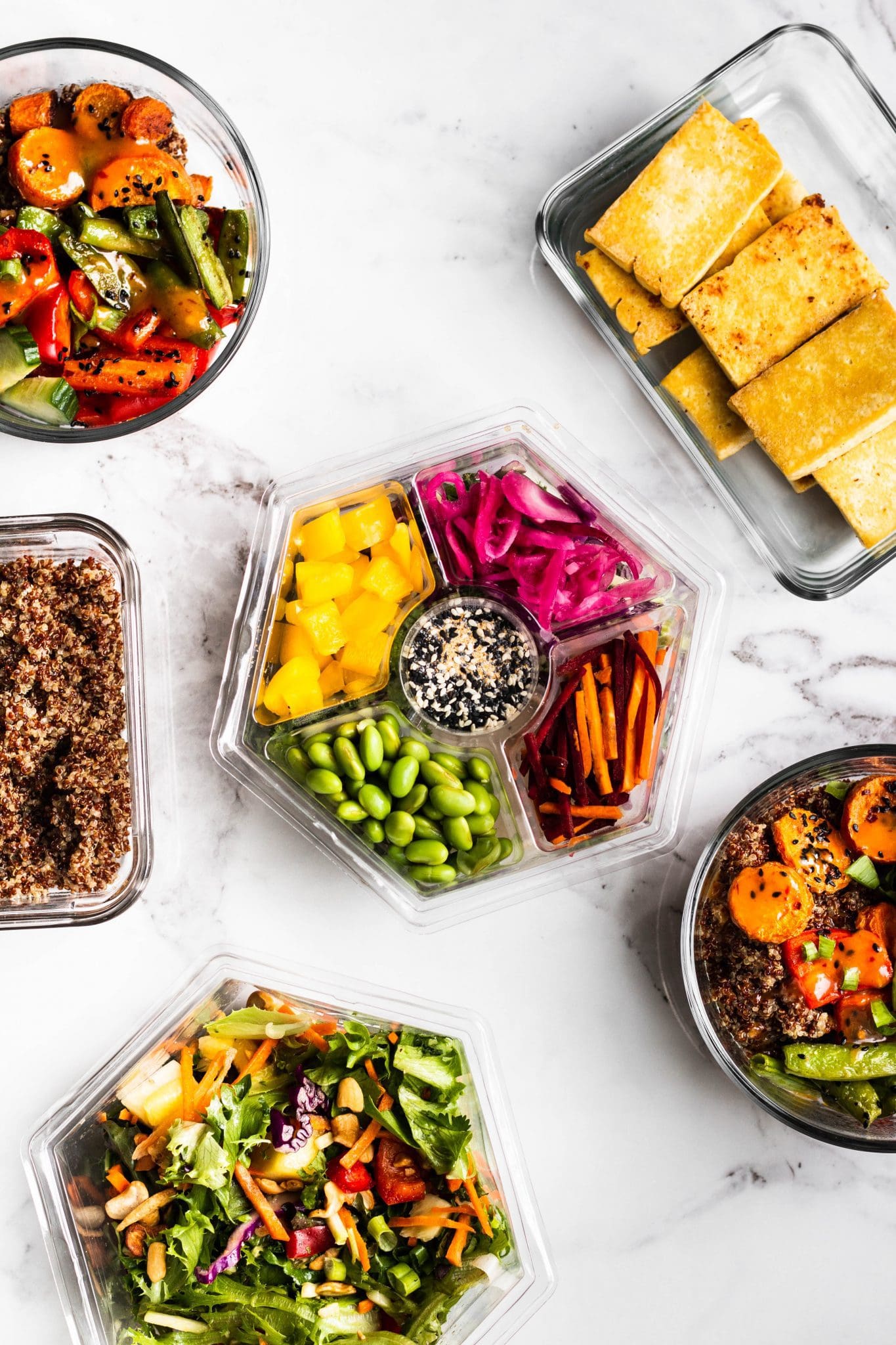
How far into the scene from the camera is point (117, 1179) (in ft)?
7.08

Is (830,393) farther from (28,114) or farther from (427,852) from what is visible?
(28,114)

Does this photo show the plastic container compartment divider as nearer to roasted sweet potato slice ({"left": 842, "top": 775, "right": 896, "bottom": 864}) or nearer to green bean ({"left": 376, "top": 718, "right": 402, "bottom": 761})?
roasted sweet potato slice ({"left": 842, "top": 775, "right": 896, "bottom": 864})

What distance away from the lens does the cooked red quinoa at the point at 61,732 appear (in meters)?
2.13

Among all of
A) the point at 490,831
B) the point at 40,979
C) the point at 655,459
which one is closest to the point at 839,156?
the point at 655,459

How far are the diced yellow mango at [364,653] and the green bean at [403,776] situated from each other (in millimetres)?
216

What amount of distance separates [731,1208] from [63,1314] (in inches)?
66.1

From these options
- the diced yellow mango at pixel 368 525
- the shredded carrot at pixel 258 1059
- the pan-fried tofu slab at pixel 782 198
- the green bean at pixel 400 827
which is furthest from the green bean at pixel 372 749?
the pan-fried tofu slab at pixel 782 198

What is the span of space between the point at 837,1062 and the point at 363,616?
144 centimetres

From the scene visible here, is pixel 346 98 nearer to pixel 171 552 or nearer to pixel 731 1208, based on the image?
pixel 171 552

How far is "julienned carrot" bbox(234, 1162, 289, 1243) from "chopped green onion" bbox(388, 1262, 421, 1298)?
25 cm

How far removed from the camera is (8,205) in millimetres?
Result: 2115

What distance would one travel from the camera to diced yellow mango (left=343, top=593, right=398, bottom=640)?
7.12ft

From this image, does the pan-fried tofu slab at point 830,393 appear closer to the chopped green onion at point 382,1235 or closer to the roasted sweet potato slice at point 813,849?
the roasted sweet potato slice at point 813,849

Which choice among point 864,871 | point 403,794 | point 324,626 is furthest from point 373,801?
point 864,871
